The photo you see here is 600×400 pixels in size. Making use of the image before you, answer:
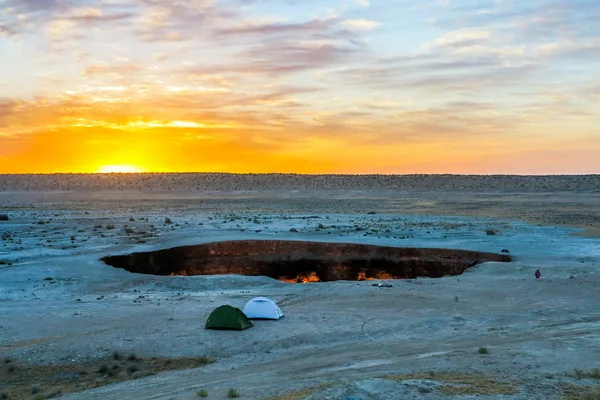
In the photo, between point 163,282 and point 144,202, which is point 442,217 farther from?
point 144,202

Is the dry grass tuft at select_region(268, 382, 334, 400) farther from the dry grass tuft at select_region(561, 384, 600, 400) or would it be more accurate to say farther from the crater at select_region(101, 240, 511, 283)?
the crater at select_region(101, 240, 511, 283)

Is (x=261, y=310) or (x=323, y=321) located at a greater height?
(x=261, y=310)

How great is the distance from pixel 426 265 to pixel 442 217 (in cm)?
2370

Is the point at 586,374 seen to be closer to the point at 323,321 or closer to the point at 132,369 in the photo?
the point at 323,321

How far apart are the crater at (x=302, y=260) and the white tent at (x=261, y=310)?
39.2 ft

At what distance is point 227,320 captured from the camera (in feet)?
65.2

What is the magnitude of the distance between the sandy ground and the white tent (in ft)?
1.10

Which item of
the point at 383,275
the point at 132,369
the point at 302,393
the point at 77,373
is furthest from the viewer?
the point at 383,275

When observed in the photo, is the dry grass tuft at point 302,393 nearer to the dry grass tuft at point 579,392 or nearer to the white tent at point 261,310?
the dry grass tuft at point 579,392

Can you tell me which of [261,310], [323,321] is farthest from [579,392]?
[261,310]

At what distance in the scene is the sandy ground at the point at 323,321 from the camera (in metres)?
15.1

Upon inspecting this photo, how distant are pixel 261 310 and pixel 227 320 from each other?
1567 millimetres

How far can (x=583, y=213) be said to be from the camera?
204ft

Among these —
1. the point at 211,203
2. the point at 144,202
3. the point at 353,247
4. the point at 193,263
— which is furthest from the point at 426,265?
the point at 144,202
